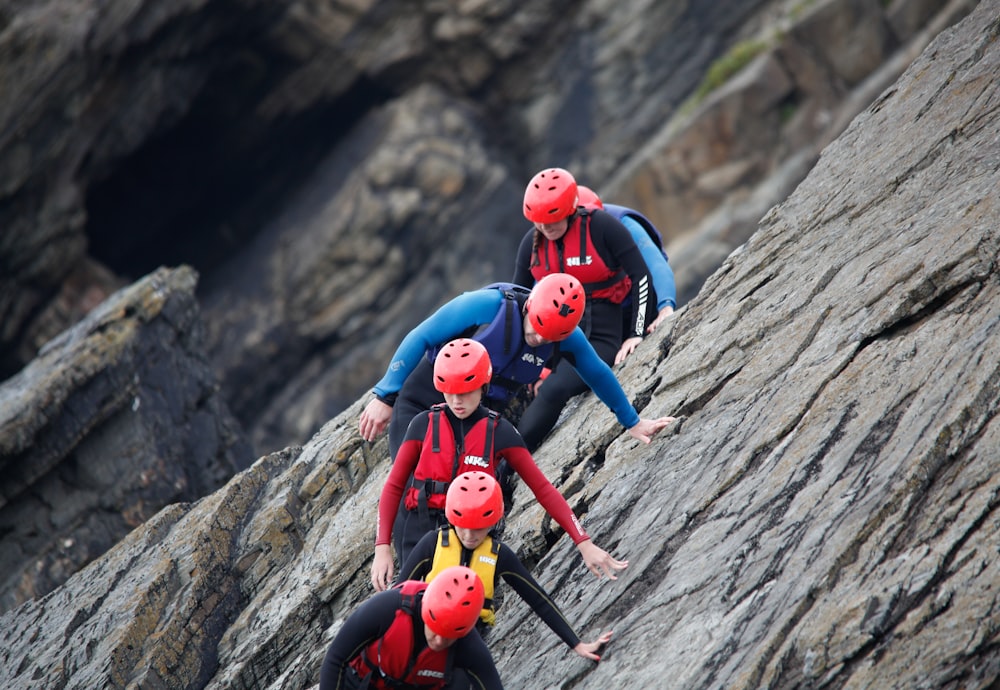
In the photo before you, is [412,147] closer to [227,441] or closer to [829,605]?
[227,441]

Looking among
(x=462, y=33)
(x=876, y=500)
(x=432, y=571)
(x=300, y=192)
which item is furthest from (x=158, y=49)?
(x=876, y=500)

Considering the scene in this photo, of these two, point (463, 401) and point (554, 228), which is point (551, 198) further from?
point (463, 401)

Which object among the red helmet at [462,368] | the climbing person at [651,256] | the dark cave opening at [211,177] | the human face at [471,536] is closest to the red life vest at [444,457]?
the red helmet at [462,368]

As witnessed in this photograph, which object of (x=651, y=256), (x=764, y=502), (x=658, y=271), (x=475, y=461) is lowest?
(x=764, y=502)

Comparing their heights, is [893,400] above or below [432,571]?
below

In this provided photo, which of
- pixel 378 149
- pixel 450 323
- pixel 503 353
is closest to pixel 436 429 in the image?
pixel 503 353

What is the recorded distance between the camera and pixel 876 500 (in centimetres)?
844

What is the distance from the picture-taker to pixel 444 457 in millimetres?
9883

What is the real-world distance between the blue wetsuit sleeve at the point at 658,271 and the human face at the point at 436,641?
6.43 metres

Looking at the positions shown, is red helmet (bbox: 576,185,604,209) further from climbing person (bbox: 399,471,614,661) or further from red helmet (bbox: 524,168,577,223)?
climbing person (bbox: 399,471,614,661)

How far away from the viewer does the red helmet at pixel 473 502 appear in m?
9.04

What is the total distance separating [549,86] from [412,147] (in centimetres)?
634

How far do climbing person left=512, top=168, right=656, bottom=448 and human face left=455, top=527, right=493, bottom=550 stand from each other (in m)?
3.57

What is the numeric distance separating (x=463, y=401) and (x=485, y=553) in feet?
5.08
